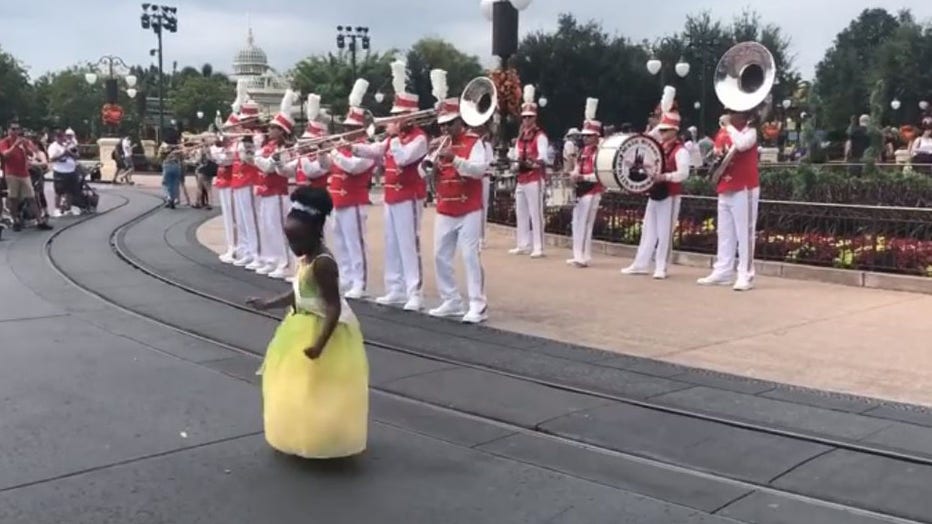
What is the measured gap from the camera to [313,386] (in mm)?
5328

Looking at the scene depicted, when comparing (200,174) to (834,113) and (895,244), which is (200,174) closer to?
(895,244)

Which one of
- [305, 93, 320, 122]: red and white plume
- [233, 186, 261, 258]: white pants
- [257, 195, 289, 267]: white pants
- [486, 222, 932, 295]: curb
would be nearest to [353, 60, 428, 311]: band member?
[305, 93, 320, 122]: red and white plume

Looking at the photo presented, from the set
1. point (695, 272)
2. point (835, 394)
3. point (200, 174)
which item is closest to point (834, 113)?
point (200, 174)

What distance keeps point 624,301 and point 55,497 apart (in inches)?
270

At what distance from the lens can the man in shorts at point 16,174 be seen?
1719 centimetres

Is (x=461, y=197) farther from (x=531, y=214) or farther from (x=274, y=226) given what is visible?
(x=531, y=214)

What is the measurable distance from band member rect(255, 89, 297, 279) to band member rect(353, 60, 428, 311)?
215 cm

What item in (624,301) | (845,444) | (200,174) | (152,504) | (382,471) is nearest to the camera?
(152,504)

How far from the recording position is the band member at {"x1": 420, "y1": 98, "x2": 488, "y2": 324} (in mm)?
9367

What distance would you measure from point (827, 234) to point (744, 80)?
225 cm

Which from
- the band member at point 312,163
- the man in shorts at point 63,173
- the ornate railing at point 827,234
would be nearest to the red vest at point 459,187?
the band member at point 312,163

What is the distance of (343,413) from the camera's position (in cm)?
538

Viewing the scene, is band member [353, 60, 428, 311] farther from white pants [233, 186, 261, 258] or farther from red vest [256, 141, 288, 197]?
white pants [233, 186, 261, 258]

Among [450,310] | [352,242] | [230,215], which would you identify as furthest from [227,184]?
[450,310]
